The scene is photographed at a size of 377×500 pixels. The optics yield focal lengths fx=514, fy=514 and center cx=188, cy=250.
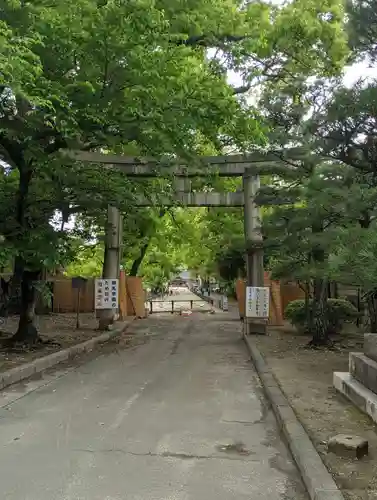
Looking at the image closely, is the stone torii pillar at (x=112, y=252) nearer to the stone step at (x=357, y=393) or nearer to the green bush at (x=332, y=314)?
the green bush at (x=332, y=314)

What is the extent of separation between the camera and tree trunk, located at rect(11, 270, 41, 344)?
1309 centimetres

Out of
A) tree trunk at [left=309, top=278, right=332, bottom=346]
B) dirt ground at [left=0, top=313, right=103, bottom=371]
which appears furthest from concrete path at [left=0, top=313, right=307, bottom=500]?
tree trunk at [left=309, top=278, right=332, bottom=346]

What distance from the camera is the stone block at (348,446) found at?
4806 mm

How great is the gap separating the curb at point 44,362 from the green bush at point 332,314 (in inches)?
258

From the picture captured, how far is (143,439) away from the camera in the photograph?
→ 5.72 meters

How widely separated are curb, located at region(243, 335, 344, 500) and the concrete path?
12cm

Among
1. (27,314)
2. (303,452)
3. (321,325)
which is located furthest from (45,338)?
(303,452)

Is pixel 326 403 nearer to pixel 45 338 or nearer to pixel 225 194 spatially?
pixel 45 338

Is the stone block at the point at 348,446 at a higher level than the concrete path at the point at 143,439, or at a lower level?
higher

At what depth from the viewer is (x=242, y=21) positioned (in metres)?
13.7

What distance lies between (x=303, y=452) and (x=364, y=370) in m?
2.50

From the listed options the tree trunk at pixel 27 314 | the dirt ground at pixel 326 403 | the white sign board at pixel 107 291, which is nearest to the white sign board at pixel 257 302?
the dirt ground at pixel 326 403

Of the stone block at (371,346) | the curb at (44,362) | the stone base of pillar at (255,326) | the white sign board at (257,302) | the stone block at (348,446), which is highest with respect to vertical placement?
the white sign board at (257,302)

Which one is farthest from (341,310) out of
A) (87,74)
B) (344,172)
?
(87,74)
